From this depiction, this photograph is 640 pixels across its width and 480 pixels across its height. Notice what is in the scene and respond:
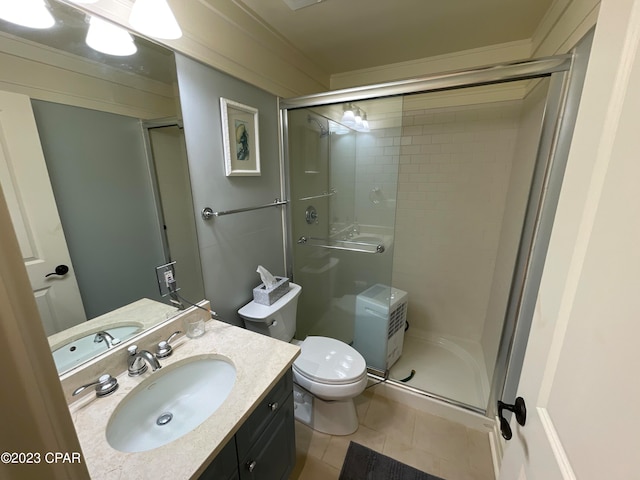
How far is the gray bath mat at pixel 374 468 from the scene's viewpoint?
1.38 metres

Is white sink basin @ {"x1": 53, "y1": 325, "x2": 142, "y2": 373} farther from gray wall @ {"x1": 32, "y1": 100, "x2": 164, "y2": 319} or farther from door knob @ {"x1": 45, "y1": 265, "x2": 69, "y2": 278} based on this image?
door knob @ {"x1": 45, "y1": 265, "x2": 69, "y2": 278}

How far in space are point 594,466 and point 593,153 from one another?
537mm

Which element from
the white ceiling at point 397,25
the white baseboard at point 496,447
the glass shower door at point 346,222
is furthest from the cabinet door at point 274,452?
the white ceiling at point 397,25

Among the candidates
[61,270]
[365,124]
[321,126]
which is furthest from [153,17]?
[365,124]

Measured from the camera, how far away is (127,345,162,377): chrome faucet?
37.7 inches

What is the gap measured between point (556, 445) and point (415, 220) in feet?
6.65

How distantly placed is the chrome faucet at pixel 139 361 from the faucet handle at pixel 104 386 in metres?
0.06

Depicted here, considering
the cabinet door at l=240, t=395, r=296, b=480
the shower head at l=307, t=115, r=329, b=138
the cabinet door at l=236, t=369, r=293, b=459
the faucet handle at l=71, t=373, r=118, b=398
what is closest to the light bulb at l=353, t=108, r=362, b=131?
the shower head at l=307, t=115, r=329, b=138

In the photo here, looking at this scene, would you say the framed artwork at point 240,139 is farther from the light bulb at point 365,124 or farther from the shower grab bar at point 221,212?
the light bulb at point 365,124

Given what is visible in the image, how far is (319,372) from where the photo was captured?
4.89 feet

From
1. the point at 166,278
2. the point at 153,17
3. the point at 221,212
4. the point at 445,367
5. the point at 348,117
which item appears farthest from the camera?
the point at 445,367

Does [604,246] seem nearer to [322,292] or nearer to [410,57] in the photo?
[322,292]

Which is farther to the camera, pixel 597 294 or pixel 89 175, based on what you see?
pixel 89 175

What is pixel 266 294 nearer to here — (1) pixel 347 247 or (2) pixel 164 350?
(2) pixel 164 350
